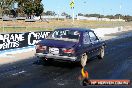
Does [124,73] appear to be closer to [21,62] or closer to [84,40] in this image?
[84,40]

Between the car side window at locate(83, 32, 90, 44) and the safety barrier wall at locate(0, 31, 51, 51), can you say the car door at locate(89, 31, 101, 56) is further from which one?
the safety barrier wall at locate(0, 31, 51, 51)

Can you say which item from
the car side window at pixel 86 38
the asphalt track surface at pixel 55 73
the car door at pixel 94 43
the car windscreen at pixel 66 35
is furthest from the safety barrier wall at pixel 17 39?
the car side window at pixel 86 38

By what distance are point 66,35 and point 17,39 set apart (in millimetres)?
5417

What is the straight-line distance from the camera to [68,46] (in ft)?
42.5

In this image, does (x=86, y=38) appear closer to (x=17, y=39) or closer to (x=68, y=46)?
(x=68, y=46)

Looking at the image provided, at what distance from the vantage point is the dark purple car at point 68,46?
12961mm

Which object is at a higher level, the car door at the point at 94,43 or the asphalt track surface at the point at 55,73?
the car door at the point at 94,43

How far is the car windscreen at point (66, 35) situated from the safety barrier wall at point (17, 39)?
13.7 feet

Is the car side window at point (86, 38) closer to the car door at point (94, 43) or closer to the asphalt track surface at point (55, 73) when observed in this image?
the car door at point (94, 43)

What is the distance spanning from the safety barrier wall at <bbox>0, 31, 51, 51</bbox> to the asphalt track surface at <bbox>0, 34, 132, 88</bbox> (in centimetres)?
273

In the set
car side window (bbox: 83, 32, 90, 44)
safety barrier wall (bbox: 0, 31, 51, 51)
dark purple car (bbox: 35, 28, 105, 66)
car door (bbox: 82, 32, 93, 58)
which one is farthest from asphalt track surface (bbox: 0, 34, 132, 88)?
safety barrier wall (bbox: 0, 31, 51, 51)

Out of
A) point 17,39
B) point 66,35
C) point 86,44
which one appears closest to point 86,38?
point 86,44

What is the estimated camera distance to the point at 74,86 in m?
9.96

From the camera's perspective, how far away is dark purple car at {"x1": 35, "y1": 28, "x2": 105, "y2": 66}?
1296 cm
